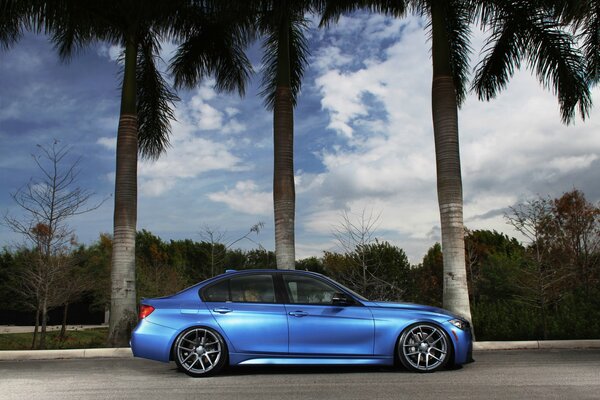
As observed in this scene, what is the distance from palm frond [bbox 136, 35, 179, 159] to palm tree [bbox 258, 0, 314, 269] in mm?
3564

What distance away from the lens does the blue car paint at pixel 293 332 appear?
8125 mm

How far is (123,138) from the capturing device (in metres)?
16.1

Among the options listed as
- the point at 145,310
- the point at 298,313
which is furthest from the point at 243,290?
the point at 145,310

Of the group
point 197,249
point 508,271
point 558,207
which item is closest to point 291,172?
point 508,271

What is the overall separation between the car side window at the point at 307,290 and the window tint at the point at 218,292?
32.8 inches

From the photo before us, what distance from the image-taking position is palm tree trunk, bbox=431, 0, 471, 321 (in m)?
13.4

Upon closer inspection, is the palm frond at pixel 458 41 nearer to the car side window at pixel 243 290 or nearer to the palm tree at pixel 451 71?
the palm tree at pixel 451 71

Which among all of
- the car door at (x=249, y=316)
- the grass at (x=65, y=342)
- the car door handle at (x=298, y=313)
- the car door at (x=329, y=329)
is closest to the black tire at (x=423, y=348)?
the car door at (x=329, y=329)

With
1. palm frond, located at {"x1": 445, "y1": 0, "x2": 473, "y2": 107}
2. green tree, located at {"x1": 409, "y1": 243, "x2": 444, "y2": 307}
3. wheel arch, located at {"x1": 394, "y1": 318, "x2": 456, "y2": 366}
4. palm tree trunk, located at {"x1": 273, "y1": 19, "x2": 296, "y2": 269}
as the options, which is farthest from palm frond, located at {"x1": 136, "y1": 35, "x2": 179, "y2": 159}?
green tree, located at {"x1": 409, "y1": 243, "x2": 444, "y2": 307}

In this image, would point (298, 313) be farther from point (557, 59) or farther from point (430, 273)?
point (430, 273)

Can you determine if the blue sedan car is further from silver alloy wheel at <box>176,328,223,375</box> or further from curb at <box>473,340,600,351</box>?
curb at <box>473,340,600,351</box>

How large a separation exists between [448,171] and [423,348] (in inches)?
260

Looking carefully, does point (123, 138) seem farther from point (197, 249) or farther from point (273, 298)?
point (197, 249)

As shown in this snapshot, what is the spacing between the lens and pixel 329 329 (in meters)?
8.13
